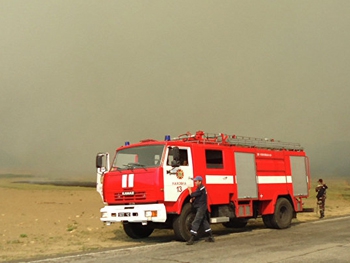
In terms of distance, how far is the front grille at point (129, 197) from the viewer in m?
11.9

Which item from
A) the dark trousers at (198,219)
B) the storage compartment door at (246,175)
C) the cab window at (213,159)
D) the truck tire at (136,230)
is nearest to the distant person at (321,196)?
the storage compartment door at (246,175)

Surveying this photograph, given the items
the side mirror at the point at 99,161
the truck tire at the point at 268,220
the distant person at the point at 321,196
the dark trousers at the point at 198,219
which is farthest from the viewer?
the distant person at the point at 321,196

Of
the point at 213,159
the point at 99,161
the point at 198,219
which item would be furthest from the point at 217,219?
the point at 99,161

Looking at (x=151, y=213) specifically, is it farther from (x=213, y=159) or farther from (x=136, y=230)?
(x=213, y=159)

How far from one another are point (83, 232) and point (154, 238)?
3400mm

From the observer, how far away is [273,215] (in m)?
15.5

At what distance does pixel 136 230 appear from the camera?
541 inches

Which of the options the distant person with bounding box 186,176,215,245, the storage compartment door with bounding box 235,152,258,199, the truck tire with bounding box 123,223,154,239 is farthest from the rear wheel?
the storage compartment door with bounding box 235,152,258,199

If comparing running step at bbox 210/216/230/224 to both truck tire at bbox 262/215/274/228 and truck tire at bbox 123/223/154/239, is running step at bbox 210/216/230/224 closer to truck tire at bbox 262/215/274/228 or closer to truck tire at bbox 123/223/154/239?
truck tire at bbox 123/223/154/239

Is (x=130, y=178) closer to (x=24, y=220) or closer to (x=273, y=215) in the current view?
(x=273, y=215)

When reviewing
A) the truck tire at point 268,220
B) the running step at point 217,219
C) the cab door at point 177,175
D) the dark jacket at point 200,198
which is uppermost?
the cab door at point 177,175

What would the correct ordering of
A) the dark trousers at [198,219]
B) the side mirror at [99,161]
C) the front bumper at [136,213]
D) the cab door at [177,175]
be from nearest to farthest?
the dark trousers at [198,219], the front bumper at [136,213], the cab door at [177,175], the side mirror at [99,161]

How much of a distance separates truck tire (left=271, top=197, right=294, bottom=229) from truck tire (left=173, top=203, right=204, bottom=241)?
4492mm

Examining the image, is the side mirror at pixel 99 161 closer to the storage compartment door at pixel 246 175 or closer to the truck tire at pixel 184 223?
the truck tire at pixel 184 223
